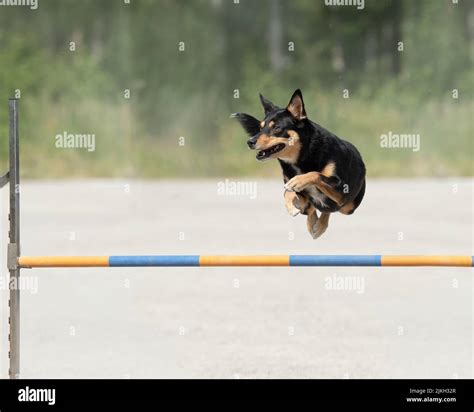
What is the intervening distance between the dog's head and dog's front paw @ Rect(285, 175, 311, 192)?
0.50 feet

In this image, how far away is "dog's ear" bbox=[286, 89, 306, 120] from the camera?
5094 millimetres

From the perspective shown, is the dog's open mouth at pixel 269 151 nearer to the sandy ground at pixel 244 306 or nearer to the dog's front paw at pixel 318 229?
the dog's front paw at pixel 318 229

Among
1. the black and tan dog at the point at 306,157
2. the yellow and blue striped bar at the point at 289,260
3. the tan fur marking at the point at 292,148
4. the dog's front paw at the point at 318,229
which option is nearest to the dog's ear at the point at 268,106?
the black and tan dog at the point at 306,157

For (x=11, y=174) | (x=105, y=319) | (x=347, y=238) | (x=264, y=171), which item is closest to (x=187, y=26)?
(x=264, y=171)

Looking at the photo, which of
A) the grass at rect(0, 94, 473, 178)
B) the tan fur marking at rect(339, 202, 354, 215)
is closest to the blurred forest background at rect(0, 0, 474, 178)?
the grass at rect(0, 94, 473, 178)

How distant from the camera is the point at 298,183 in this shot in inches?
205

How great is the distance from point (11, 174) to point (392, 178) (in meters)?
22.2

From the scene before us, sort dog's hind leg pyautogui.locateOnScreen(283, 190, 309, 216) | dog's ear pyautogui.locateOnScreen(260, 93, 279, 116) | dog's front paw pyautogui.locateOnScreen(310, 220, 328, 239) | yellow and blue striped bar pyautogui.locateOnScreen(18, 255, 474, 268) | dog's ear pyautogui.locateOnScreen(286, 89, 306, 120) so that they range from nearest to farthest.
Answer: dog's ear pyautogui.locateOnScreen(286, 89, 306, 120) < dog's ear pyautogui.locateOnScreen(260, 93, 279, 116) < dog's hind leg pyautogui.locateOnScreen(283, 190, 309, 216) < dog's front paw pyautogui.locateOnScreen(310, 220, 328, 239) < yellow and blue striped bar pyautogui.locateOnScreen(18, 255, 474, 268)

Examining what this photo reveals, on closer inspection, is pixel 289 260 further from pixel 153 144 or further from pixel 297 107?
pixel 153 144

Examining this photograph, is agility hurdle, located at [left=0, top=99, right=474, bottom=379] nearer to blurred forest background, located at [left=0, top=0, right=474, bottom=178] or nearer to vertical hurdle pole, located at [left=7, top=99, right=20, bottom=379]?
vertical hurdle pole, located at [left=7, top=99, right=20, bottom=379]

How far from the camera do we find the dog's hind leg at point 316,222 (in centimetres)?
564

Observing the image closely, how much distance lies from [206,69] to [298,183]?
2364 cm

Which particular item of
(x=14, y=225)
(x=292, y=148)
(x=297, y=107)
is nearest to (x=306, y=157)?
(x=292, y=148)

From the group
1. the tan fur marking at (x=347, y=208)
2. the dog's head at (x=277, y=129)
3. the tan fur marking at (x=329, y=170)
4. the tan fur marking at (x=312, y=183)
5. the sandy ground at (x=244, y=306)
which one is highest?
the dog's head at (x=277, y=129)
